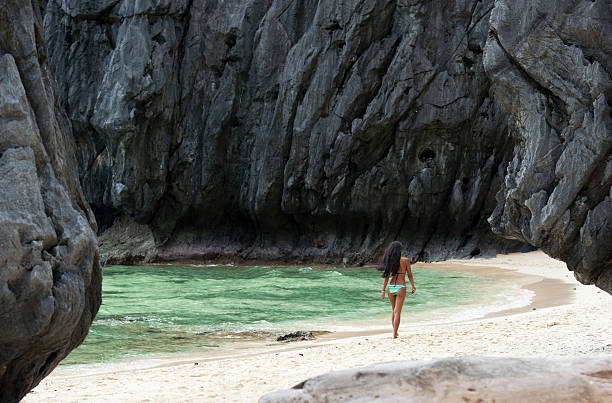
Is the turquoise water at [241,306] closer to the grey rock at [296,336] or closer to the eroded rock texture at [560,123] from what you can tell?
the grey rock at [296,336]

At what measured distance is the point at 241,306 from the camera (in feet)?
51.0

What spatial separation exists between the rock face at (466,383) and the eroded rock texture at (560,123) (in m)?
3.60

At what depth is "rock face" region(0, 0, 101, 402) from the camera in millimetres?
3812

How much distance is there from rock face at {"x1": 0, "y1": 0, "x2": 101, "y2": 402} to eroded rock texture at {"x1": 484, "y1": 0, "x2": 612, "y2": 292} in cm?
513

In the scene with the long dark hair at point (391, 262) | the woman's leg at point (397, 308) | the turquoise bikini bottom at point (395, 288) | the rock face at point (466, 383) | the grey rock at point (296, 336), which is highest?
the long dark hair at point (391, 262)

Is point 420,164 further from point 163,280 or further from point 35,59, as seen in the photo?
point 35,59

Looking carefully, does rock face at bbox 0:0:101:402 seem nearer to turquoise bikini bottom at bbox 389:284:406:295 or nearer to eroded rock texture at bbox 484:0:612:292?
eroded rock texture at bbox 484:0:612:292

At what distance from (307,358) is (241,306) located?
311 inches

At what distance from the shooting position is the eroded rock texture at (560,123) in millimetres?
6680

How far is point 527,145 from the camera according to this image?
297 inches

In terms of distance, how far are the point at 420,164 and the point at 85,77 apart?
62.7 feet

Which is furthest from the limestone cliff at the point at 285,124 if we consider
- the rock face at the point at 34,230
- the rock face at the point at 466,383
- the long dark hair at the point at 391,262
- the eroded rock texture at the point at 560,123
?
the rock face at the point at 34,230

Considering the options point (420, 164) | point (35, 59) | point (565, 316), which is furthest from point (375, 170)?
point (35, 59)

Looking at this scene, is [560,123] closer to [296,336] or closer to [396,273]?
[396,273]
